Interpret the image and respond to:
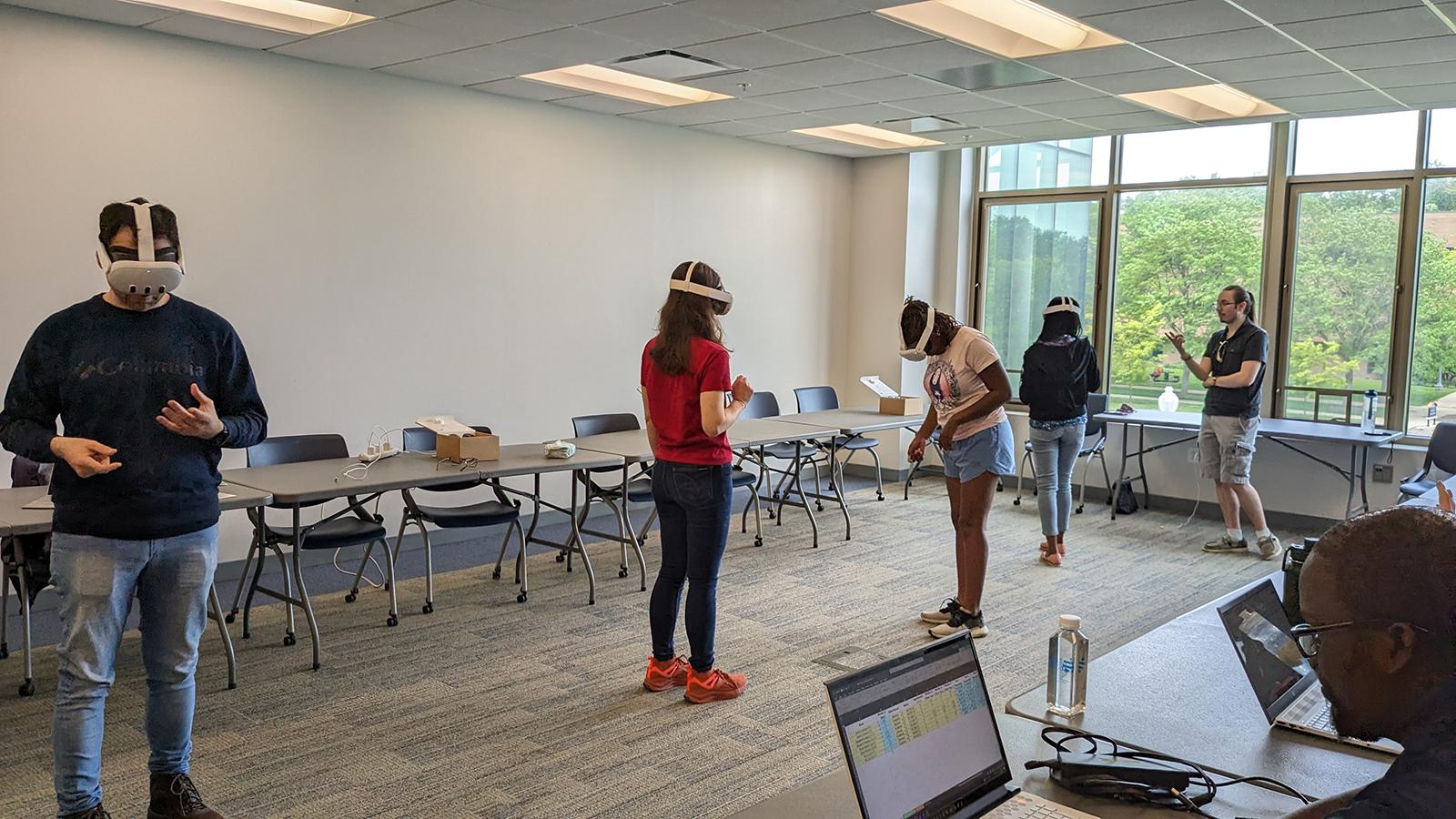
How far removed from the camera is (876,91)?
6.43 metres

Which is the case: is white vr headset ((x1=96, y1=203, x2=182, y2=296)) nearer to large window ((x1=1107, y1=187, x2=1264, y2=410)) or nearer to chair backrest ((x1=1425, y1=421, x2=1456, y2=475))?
chair backrest ((x1=1425, y1=421, x2=1456, y2=475))

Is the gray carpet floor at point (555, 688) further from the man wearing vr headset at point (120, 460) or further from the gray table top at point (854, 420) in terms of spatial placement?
the gray table top at point (854, 420)

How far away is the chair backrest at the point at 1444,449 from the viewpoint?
623cm

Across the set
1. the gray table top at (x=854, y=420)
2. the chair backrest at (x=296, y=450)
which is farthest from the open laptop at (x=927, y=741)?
the gray table top at (x=854, y=420)

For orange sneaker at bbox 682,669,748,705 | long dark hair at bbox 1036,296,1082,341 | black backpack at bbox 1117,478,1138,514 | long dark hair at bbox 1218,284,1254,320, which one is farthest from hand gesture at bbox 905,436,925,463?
black backpack at bbox 1117,478,1138,514

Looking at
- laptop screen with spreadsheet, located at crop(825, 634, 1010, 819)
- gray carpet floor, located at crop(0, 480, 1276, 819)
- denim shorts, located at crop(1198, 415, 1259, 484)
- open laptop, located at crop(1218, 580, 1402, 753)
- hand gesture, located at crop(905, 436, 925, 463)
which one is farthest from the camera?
denim shorts, located at crop(1198, 415, 1259, 484)

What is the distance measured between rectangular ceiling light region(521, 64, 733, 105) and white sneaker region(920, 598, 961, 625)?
3.34 meters

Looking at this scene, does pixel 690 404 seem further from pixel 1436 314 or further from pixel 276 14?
pixel 1436 314

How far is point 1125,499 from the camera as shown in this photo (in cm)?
821

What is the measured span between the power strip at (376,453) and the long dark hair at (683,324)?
1872 mm

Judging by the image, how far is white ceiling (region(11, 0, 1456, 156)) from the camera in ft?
15.1

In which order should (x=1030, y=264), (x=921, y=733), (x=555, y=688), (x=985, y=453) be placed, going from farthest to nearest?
(x=1030, y=264), (x=985, y=453), (x=555, y=688), (x=921, y=733)

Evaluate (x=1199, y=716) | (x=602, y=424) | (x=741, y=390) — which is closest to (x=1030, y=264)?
(x=602, y=424)

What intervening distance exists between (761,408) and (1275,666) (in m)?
5.60
